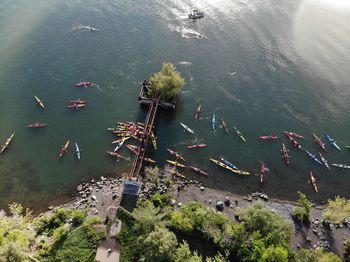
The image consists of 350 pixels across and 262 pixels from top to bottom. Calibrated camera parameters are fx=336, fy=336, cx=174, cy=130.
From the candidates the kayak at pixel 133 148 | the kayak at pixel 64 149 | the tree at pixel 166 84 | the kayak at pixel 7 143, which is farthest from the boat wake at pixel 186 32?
the kayak at pixel 7 143

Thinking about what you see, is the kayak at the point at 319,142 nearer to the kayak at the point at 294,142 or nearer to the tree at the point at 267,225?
the kayak at the point at 294,142

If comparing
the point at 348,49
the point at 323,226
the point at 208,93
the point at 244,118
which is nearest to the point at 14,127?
the point at 208,93

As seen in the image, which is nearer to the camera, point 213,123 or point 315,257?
point 315,257

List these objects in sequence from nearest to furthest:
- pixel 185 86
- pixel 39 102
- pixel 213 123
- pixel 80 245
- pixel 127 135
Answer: pixel 80 245, pixel 127 135, pixel 213 123, pixel 39 102, pixel 185 86

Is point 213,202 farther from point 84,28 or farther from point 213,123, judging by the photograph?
point 84,28

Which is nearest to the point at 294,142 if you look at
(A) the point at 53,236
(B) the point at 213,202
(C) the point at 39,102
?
(B) the point at 213,202

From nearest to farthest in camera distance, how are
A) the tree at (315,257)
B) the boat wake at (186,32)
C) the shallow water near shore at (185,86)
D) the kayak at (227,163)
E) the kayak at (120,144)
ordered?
1. the tree at (315,257)
2. the shallow water near shore at (185,86)
3. the kayak at (227,163)
4. the kayak at (120,144)
5. the boat wake at (186,32)

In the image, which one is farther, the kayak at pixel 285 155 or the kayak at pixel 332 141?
the kayak at pixel 332 141
